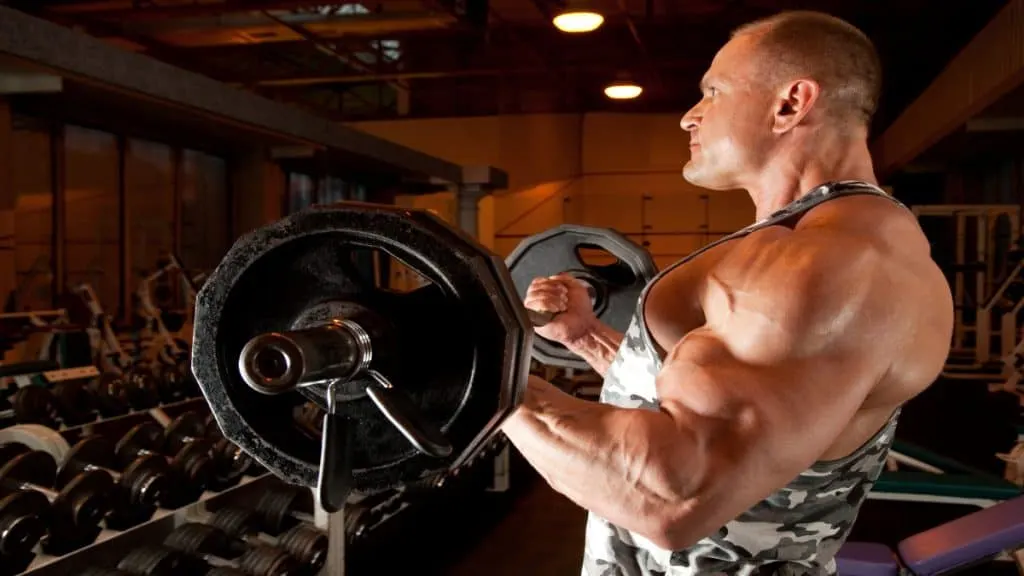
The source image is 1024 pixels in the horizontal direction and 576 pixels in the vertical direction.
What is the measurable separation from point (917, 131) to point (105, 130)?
254 inches

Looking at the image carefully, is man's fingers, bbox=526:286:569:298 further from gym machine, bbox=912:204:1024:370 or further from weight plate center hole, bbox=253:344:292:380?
gym machine, bbox=912:204:1024:370

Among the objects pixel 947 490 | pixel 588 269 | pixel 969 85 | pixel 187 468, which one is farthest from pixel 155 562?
pixel 969 85

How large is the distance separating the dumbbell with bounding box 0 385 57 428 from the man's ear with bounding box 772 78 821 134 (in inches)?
131

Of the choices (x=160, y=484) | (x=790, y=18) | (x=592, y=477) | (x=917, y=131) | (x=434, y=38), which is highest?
(x=434, y=38)

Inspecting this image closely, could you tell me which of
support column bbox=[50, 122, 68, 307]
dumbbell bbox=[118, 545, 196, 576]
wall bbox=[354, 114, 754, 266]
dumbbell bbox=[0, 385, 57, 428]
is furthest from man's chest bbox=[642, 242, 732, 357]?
wall bbox=[354, 114, 754, 266]

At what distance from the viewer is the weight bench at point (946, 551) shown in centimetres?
200

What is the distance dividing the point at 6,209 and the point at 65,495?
2.50 m

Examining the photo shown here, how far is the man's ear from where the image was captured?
0.90 meters

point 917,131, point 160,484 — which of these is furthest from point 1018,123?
point 160,484

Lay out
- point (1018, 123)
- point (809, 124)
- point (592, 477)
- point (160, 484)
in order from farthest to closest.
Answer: point (1018, 123) < point (160, 484) < point (809, 124) < point (592, 477)

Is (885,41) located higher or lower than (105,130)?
higher

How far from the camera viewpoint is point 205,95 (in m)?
3.54

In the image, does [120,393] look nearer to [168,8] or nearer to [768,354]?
[168,8]

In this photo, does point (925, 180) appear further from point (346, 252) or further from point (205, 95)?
point (346, 252)
